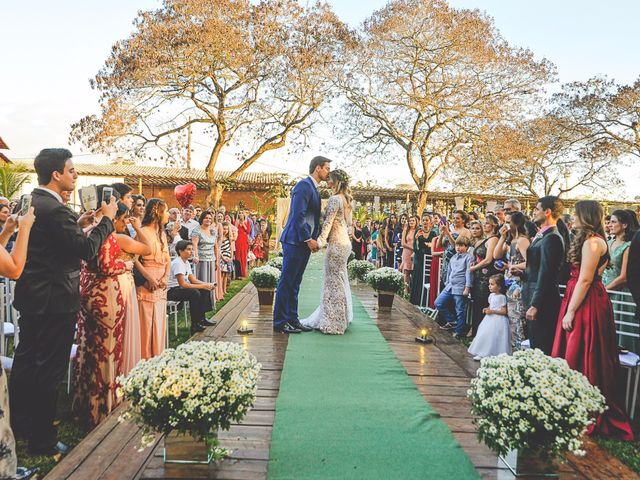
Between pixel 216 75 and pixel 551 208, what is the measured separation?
52.0 feet

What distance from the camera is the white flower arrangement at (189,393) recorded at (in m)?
2.42

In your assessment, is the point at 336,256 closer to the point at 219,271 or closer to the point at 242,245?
the point at 219,271

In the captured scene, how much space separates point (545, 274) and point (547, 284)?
9 cm

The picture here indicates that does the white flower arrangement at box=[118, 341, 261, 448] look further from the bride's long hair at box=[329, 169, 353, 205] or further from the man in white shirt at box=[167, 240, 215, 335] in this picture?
the man in white shirt at box=[167, 240, 215, 335]

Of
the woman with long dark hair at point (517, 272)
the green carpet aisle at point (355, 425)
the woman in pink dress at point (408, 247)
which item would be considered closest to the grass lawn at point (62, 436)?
the green carpet aisle at point (355, 425)

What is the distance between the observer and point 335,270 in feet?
20.0

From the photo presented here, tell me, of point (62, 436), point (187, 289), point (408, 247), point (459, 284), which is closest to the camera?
point (62, 436)

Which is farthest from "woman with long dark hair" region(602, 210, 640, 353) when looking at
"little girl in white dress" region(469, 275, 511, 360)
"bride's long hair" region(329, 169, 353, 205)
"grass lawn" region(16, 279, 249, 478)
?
"grass lawn" region(16, 279, 249, 478)

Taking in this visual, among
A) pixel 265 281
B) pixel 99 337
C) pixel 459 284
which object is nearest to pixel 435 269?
pixel 459 284

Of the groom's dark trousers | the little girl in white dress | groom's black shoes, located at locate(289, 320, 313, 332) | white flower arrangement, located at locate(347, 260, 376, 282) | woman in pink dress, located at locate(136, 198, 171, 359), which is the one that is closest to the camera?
woman in pink dress, located at locate(136, 198, 171, 359)

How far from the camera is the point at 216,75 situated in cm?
1817

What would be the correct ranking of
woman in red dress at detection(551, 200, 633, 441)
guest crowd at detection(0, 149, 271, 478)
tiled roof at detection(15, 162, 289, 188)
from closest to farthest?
1. guest crowd at detection(0, 149, 271, 478)
2. woman in red dress at detection(551, 200, 633, 441)
3. tiled roof at detection(15, 162, 289, 188)

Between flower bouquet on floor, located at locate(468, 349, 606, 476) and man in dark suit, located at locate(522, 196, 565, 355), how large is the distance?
1975mm

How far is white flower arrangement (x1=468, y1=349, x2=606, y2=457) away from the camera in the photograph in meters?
2.40
